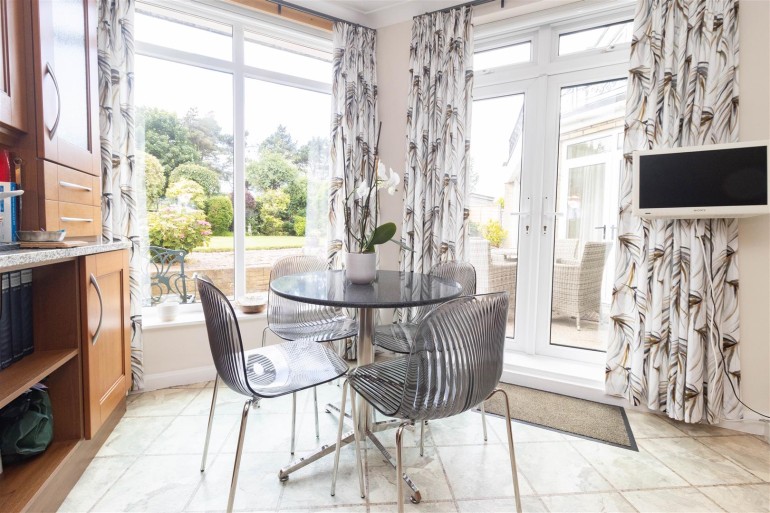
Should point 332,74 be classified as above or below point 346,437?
above

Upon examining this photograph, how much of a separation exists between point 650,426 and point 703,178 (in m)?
1.40

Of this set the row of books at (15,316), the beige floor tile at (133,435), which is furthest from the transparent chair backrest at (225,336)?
the beige floor tile at (133,435)

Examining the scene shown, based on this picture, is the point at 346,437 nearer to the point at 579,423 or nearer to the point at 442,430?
the point at 442,430

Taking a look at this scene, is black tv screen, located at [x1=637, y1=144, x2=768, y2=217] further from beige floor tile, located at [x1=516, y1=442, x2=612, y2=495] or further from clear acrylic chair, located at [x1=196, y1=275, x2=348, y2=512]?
clear acrylic chair, located at [x1=196, y1=275, x2=348, y2=512]

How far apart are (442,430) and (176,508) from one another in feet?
4.22

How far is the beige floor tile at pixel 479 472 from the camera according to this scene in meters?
1.64

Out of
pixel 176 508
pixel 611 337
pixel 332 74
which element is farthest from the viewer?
pixel 332 74

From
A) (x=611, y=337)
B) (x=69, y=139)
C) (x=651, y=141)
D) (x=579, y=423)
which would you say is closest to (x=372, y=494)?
(x=579, y=423)

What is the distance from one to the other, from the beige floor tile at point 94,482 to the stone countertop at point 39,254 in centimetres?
93

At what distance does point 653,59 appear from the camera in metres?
2.24

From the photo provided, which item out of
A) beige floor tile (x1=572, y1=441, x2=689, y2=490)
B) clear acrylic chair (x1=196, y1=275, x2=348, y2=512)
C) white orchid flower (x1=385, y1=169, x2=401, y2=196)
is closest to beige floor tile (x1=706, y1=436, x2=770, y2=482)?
beige floor tile (x1=572, y1=441, x2=689, y2=490)

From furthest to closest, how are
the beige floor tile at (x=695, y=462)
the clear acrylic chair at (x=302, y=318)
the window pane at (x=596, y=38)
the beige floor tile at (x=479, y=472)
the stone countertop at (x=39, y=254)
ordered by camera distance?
the window pane at (x=596, y=38), the clear acrylic chair at (x=302, y=318), the beige floor tile at (x=695, y=462), the beige floor tile at (x=479, y=472), the stone countertop at (x=39, y=254)

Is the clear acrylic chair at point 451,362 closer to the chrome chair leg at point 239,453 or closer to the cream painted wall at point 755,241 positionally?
the chrome chair leg at point 239,453

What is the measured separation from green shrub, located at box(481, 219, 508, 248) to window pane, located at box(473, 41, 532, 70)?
121cm
